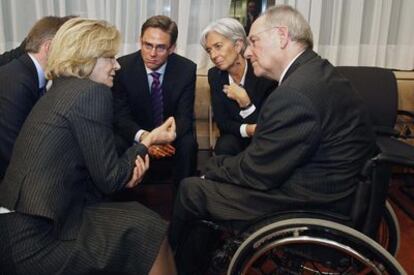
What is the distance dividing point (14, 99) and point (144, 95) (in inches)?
28.8

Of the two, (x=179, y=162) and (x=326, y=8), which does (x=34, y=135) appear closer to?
(x=179, y=162)

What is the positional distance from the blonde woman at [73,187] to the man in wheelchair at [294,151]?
24 centimetres

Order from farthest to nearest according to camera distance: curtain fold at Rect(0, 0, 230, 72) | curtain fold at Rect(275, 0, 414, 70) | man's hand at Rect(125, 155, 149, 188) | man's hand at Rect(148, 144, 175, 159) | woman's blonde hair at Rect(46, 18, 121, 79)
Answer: curtain fold at Rect(275, 0, 414, 70), curtain fold at Rect(0, 0, 230, 72), man's hand at Rect(148, 144, 175, 159), man's hand at Rect(125, 155, 149, 188), woman's blonde hair at Rect(46, 18, 121, 79)

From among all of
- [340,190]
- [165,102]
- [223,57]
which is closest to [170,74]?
[165,102]

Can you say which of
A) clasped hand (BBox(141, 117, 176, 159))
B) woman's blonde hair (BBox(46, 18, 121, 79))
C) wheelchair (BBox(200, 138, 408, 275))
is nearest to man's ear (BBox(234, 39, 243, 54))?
clasped hand (BBox(141, 117, 176, 159))

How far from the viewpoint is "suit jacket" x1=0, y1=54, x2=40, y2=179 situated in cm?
159

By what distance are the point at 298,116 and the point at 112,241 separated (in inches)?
28.2

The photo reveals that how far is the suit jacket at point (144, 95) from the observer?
215 centimetres

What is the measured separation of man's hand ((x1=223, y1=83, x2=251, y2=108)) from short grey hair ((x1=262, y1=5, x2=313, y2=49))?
647 mm

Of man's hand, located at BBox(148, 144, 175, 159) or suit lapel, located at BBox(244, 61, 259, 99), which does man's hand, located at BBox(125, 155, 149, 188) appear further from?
suit lapel, located at BBox(244, 61, 259, 99)

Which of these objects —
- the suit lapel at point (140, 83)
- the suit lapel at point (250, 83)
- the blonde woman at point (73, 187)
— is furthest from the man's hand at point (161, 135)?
the suit lapel at point (250, 83)

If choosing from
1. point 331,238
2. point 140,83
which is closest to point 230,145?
point 140,83

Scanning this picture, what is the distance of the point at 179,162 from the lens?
2076 mm

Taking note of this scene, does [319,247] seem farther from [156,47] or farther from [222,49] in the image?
[156,47]
